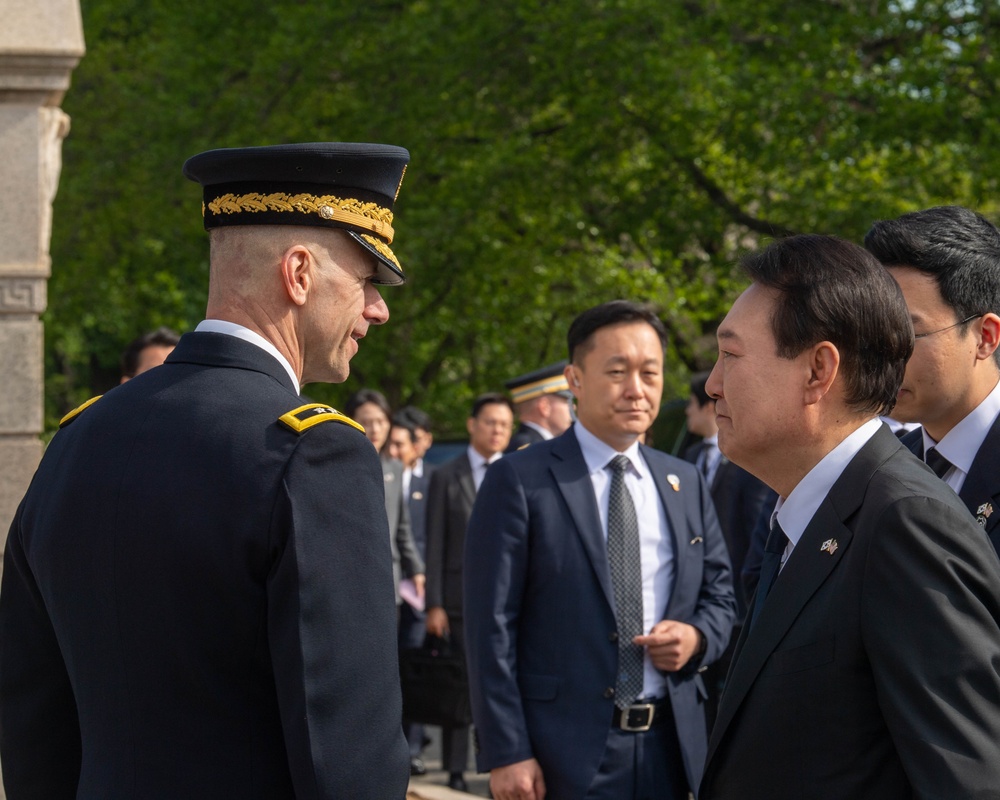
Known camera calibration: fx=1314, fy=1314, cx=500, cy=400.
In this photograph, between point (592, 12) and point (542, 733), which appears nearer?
point (542, 733)

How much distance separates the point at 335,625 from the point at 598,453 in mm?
2221

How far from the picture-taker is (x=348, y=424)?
2164 mm

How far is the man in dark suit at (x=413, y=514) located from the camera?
8773mm

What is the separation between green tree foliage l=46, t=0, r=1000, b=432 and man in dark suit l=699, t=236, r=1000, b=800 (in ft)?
34.8

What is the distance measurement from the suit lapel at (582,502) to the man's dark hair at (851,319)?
1.68 metres

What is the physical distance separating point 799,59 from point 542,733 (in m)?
11.0

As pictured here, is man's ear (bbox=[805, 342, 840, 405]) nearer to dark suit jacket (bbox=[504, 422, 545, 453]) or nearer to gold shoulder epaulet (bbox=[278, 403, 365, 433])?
gold shoulder epaulet (bbox=[278, 403, 365, 433])

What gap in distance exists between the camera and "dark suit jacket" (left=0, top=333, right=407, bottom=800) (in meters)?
2.03

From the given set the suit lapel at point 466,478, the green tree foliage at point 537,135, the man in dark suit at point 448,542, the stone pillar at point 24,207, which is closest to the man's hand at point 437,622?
the man in dark suit at point 448,542

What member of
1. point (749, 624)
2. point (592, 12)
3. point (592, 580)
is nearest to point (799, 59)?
point (592, 12)

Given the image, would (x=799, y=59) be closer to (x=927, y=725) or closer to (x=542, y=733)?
(x=542, y=733)

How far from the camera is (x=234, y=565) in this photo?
2033 mm

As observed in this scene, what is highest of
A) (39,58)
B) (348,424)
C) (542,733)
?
(39,58)

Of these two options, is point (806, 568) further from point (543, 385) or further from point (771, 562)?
point (543, 385)
